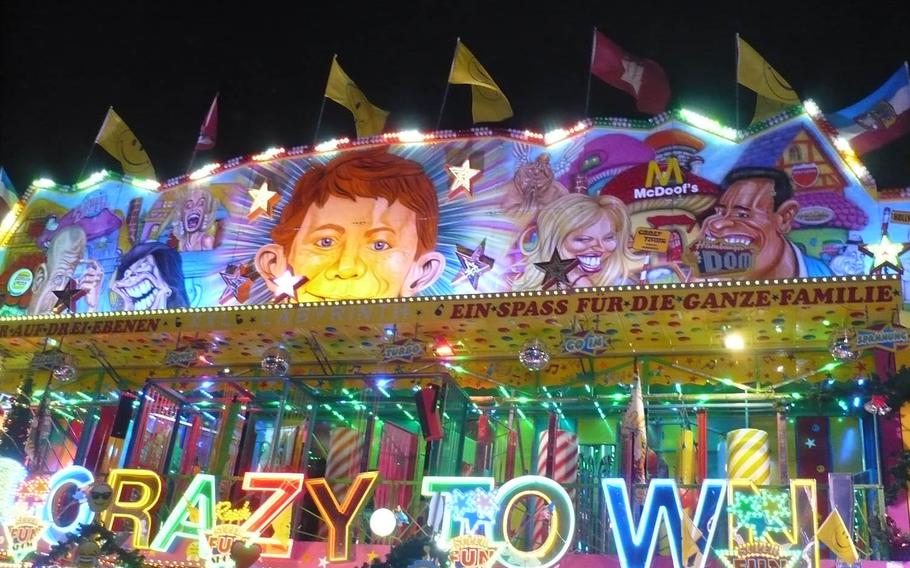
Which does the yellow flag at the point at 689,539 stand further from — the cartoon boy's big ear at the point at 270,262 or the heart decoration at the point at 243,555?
the cartoon boy's big ear at the point at 270,262

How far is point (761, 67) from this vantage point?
49.2 ft

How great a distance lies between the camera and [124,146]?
64.8ft

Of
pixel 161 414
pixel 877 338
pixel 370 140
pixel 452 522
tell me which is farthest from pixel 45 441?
pixel 877 338

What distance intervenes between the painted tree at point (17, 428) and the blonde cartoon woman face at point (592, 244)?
10.4m

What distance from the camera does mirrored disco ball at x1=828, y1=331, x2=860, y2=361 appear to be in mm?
11273

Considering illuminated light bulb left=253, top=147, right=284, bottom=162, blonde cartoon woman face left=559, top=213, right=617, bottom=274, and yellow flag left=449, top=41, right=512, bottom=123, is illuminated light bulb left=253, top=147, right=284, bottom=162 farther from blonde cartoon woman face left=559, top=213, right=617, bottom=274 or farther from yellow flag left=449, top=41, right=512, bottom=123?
blonde cartoon woman face left=559, top=213, right=617, bottom=274

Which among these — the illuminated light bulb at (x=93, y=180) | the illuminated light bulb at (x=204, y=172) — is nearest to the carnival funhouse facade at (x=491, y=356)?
the illuminated light bulb at (x=204, y=172)

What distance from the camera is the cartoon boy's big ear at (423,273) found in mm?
15180

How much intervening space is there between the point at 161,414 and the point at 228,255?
3467mm

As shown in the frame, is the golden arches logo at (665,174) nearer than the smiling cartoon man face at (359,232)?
Yes

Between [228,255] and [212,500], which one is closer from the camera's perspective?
[212,500]

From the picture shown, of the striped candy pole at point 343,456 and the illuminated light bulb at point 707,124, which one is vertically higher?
the illuminated light bulb at point 707,124

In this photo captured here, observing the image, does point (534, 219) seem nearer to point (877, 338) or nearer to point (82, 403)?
point (877, 338)

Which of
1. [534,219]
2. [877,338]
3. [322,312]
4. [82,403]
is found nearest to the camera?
[877,338]
